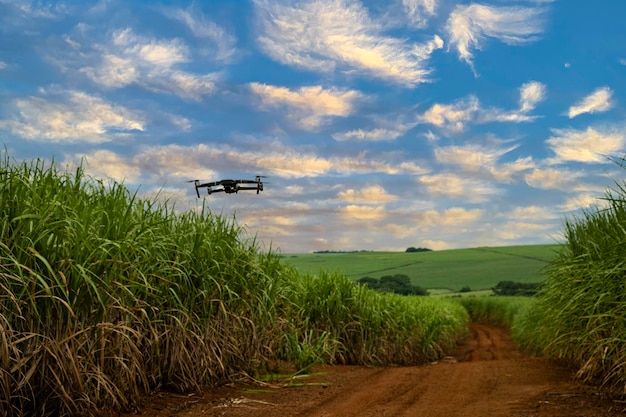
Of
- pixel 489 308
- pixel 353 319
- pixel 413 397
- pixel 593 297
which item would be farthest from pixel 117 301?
pixel 489 308

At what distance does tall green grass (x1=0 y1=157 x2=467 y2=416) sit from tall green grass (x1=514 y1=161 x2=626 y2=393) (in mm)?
2897

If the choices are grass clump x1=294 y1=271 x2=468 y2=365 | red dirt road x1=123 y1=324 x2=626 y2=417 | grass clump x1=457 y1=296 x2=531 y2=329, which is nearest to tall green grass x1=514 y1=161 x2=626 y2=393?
red dirt road x1=123 y1=324 x2=626 y2=417

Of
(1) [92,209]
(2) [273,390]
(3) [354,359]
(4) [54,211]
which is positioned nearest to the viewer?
(4) [54,211]

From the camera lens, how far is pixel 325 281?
871 centimetres

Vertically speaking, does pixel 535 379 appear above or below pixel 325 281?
below

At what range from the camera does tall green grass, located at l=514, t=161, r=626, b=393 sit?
5.09m

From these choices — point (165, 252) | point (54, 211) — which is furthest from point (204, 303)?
point (54, 211)

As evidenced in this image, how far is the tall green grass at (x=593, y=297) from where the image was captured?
5086 millimetres

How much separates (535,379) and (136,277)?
4387 millimetres

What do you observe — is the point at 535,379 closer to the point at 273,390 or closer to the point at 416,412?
the point at 416,412

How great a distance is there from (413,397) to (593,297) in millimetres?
1996

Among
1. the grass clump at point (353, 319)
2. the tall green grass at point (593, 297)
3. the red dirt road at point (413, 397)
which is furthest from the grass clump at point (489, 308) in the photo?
the red dirt road at point (413, 397)

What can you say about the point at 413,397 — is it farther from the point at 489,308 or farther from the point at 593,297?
the point at 489,308

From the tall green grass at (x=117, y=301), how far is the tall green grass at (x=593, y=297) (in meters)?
2.90
